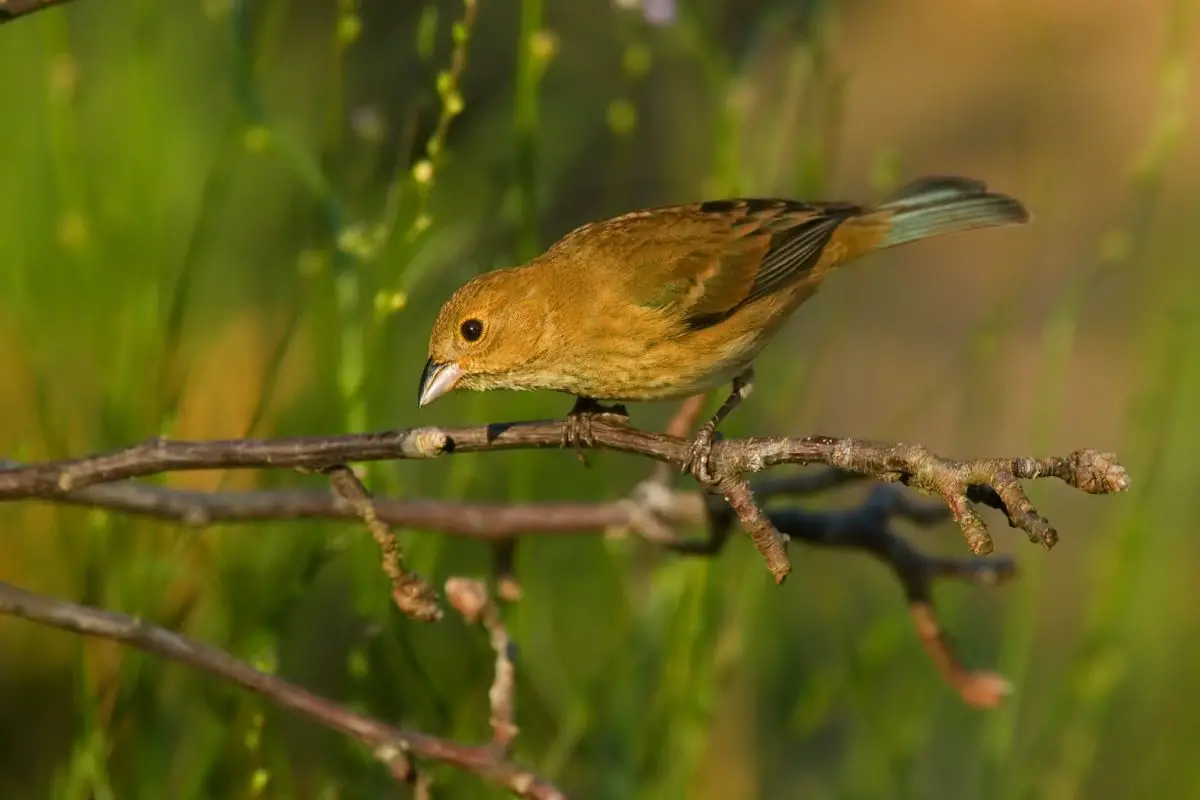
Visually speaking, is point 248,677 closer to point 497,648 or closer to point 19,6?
point 497,648

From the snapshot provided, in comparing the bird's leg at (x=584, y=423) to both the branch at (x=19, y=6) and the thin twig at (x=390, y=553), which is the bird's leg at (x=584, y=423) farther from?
the branch at (x=19, y=6)

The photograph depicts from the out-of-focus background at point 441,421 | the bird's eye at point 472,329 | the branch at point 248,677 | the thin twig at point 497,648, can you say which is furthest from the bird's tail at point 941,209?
the branch at point 248,677

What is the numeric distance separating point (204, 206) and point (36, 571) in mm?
1244

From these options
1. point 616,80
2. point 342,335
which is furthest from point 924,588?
point 616,80

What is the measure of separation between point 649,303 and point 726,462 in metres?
1.26

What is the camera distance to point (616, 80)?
256 inches

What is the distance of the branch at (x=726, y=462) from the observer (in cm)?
175

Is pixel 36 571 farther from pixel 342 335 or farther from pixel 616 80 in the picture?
pixel 616 80

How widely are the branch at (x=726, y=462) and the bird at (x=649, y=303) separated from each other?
804 mm

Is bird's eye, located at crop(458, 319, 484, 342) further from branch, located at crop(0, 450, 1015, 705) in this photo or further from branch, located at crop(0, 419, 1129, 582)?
branch, located at crop(0, 419, 1129, 582)

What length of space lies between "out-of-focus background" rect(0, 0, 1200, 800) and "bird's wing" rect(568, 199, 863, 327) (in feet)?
0.52

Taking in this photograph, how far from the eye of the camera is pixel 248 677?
2.17 meters

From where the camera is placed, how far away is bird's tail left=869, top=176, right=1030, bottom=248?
3.62 meters

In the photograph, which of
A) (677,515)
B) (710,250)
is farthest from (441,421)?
(677,515)
